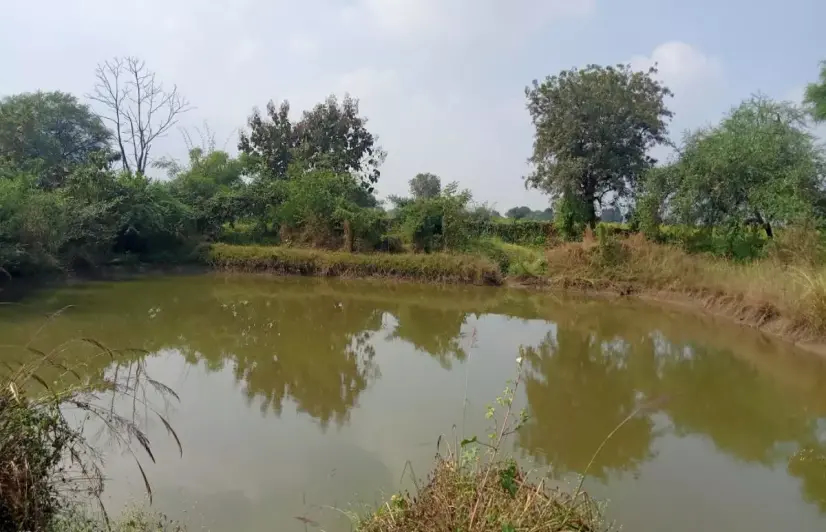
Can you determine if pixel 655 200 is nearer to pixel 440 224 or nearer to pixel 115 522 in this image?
pixel 440 224

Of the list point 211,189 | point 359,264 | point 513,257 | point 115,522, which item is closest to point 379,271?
point 359,264

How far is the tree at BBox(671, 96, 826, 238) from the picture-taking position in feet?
42.5

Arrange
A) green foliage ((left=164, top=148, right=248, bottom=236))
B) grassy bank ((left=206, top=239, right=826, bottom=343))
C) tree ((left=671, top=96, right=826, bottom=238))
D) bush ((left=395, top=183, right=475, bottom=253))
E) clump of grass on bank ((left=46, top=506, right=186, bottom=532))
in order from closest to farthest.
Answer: clump of grass on bank ((left=46, top=506, right=186, bottom=532))
grassy bank ((left=206, top=239, right=826, bottom=343))
tree ((left=671, top=96, right=826, bottom=238))
bush ((left=395, top=183, right=475, bottom=253))
green foliage ((left=164, top=148, right=248, bottom=236))

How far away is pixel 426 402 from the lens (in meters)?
6.11

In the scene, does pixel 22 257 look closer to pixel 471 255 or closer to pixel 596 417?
pixel 471 255

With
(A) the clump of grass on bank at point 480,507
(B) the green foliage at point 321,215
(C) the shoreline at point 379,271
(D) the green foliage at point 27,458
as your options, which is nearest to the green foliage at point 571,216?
(C) the shoreline at point 379,271

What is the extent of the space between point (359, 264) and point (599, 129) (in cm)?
882

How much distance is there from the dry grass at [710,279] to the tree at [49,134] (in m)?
14.5

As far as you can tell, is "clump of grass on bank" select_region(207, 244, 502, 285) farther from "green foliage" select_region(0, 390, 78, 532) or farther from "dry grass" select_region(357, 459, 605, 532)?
"green foliage" select_region(0, 390, 78, 532)

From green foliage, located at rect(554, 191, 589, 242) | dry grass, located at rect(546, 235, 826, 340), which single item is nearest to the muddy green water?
dry grass, located at rect(546, 235, 826, 340)

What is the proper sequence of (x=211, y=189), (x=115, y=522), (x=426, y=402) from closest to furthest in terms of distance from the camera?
(x=115, y=522) → (x=426, y=402) → (x=211, y=189)

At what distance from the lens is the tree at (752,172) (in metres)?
13.0

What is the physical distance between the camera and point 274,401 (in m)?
6.00

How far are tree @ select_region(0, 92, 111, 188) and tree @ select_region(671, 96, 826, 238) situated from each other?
55.5 feet
